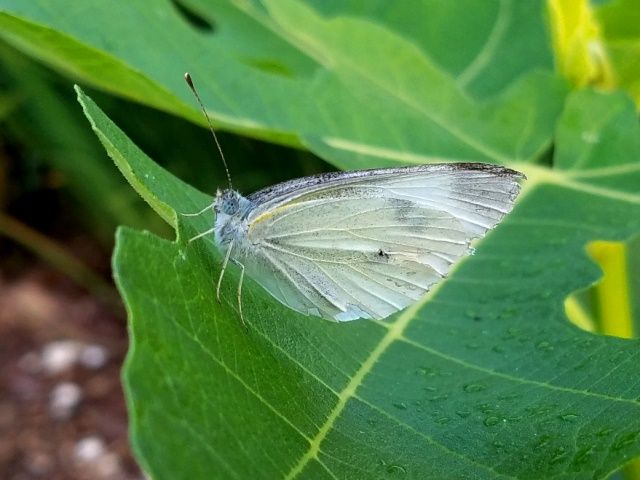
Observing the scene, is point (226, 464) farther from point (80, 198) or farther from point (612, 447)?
point (80, 198)

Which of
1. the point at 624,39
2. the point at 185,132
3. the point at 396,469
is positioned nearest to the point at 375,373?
the point at 396,469

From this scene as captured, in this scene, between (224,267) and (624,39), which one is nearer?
(224,267)

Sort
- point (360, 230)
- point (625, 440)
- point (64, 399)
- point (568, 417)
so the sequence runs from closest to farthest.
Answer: point (625, 440)
point (568, 417)
point (360, 230)
point (64, 399)

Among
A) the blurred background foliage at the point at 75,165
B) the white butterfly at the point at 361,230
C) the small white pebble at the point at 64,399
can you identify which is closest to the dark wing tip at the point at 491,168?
the white butterfly at the point at 361,230

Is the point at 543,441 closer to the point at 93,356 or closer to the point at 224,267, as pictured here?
the point at 224,267

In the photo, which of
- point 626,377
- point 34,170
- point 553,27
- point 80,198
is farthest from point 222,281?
point 34,170

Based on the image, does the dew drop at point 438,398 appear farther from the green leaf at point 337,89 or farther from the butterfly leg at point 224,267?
the green leaf at point 337,89

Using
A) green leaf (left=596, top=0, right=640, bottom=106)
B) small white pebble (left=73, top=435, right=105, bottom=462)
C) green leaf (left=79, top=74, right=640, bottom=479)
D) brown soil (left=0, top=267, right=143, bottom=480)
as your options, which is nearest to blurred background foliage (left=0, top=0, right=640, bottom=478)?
green leaf (left=596, top=0, right=640, bottom=106)
